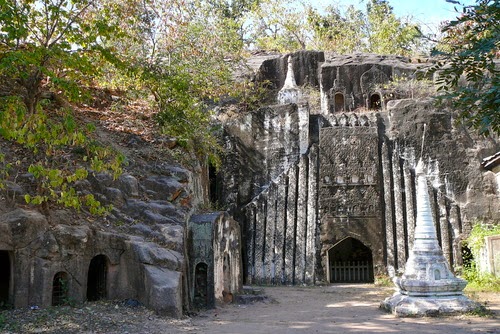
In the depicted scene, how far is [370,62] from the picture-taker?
20.5 metres

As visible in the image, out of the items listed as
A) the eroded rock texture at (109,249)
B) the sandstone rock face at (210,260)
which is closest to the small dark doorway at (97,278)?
the eroded rock texture at (109,249)

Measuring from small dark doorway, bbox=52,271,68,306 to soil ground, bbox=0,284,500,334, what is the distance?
15.5 inches

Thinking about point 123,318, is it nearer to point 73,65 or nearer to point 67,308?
point 67,308

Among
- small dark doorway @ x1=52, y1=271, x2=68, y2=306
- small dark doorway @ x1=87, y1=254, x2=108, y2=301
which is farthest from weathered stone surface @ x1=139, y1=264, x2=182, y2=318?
small dark doorway @ x1=52, y1=271, x2=68, y2=306

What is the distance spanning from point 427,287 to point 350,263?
8896 millimetres

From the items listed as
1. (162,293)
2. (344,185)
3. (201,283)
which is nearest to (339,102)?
(344,185)

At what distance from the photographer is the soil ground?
24.1 ft

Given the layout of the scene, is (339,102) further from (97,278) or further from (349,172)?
(97,278)

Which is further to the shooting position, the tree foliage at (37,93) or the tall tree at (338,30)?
the tall tree at (338,30)

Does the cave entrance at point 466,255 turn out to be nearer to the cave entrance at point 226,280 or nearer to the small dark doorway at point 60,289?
the cave entrance at point 226,280

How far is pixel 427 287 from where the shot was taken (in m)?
9.09

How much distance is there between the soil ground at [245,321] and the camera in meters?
7.35

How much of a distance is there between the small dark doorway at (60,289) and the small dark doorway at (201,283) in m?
2.54

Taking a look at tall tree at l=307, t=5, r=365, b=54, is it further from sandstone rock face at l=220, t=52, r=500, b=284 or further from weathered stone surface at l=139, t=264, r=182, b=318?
weathered stone surface at l=139, t=264, r=182, b=318
